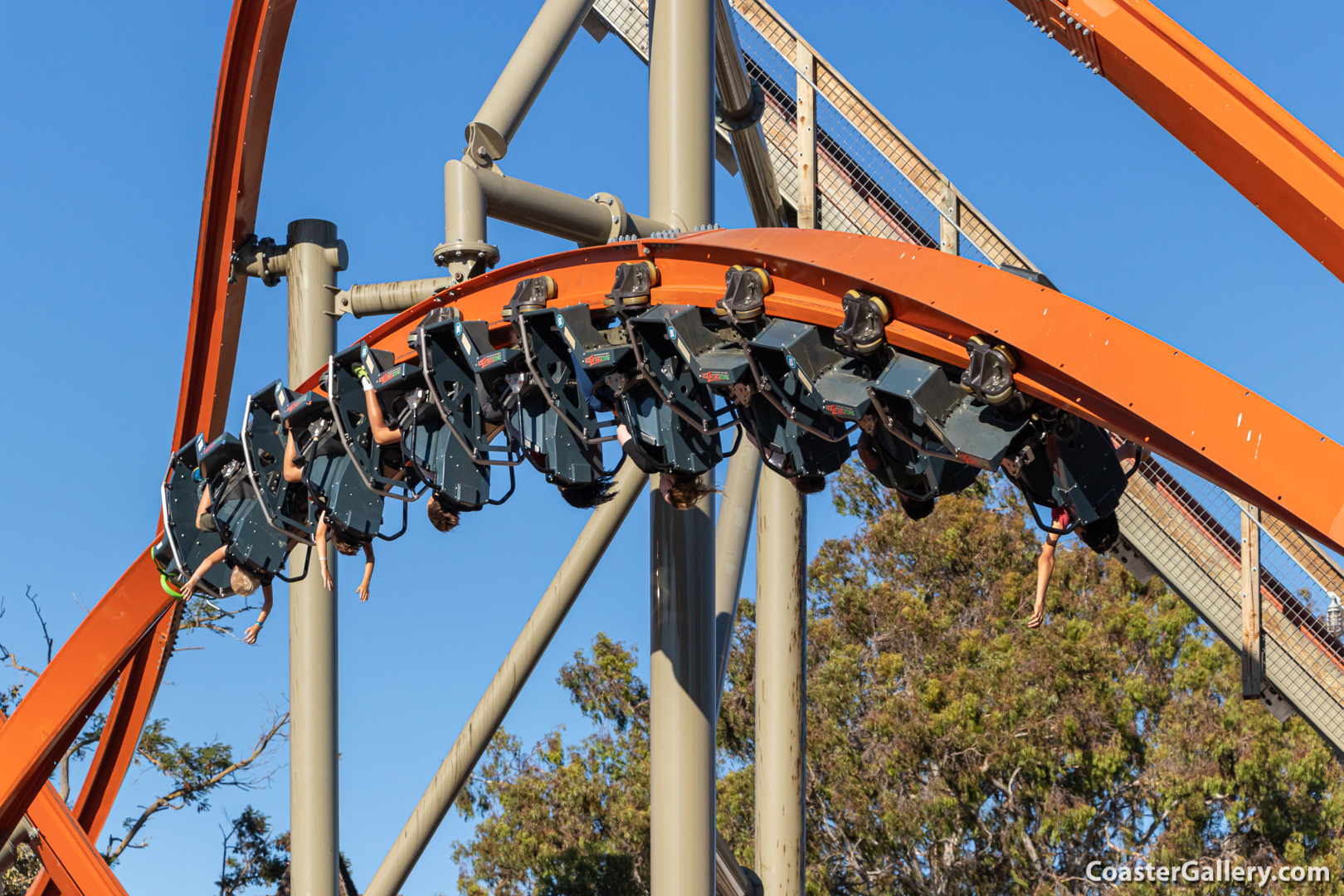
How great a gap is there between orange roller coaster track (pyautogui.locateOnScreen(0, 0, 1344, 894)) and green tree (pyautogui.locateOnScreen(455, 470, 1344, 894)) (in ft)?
46.7

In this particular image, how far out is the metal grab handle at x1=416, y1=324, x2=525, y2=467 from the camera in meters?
7.36

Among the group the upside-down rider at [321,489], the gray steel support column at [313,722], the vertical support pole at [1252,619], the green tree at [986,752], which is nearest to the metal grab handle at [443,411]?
the upside-down rider at [321,489]

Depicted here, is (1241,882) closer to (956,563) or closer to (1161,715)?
(1161,715)

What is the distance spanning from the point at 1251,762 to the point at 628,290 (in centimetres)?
1806

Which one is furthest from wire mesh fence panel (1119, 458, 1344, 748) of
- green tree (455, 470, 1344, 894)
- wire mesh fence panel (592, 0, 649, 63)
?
green tree (455, 470, 1344, 894)

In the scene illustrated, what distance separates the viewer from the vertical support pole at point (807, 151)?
1202cm

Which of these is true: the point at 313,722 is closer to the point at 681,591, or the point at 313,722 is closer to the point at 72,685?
the point at 72,685

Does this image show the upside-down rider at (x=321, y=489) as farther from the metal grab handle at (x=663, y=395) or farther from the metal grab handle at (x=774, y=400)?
the metal grab handle at (x=774, y=400)

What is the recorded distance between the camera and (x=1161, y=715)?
23375mm

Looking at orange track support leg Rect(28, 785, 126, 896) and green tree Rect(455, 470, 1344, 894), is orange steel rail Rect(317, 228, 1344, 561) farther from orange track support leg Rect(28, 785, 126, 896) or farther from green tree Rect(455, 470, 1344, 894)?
green tree Rect(455, 470, 1344, 894)

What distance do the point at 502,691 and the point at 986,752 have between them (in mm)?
13776

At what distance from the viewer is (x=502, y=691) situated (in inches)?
423

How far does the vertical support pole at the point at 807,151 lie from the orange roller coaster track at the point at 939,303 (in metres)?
3.77

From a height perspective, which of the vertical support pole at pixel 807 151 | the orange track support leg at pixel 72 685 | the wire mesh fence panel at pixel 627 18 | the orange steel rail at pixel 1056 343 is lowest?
the orange steel rail at pixel 1056 343
